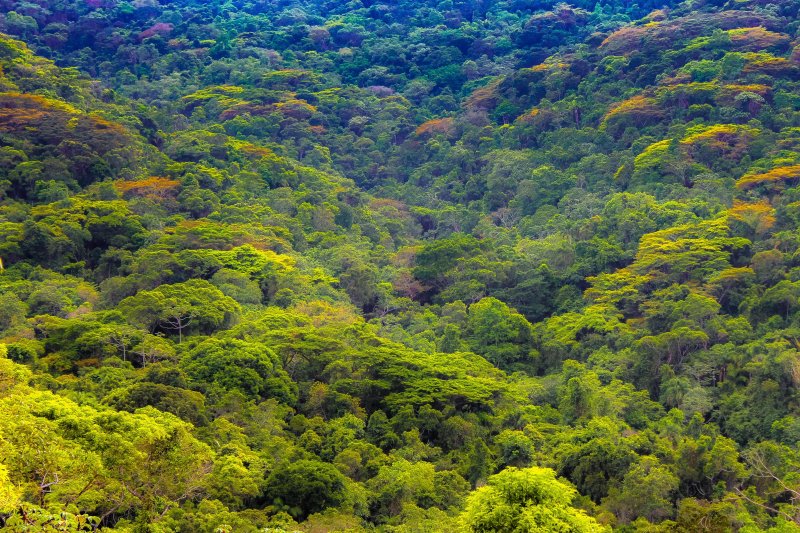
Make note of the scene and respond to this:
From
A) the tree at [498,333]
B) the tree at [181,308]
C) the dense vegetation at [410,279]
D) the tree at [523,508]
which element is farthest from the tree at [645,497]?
the tree at [181,308]

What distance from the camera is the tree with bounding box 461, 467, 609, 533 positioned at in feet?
41.7

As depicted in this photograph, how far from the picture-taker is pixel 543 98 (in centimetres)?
5262

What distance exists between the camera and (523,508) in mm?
12875

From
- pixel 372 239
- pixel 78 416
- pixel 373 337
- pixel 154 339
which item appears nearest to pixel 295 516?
pixel 78 416

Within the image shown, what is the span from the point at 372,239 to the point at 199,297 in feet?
52.7

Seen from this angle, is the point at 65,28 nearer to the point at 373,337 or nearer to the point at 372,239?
the point at 372,239

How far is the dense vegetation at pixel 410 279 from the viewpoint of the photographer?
1817 centimetres

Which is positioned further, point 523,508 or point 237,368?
point 237,368

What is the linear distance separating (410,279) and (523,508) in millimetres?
24834

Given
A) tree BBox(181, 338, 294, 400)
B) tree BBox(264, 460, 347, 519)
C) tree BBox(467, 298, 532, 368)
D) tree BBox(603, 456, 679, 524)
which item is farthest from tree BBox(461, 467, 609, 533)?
tree BBox(467, 298, 532, 368)

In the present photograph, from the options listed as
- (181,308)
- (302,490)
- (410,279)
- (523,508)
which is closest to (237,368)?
(181,308)

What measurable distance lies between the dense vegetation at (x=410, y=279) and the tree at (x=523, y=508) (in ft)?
0.17

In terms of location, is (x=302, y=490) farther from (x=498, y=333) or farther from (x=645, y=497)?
(x=498, y=333)

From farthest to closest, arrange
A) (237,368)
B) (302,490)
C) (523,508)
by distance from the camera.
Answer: (237,368) → (302,490) → (523,508)
